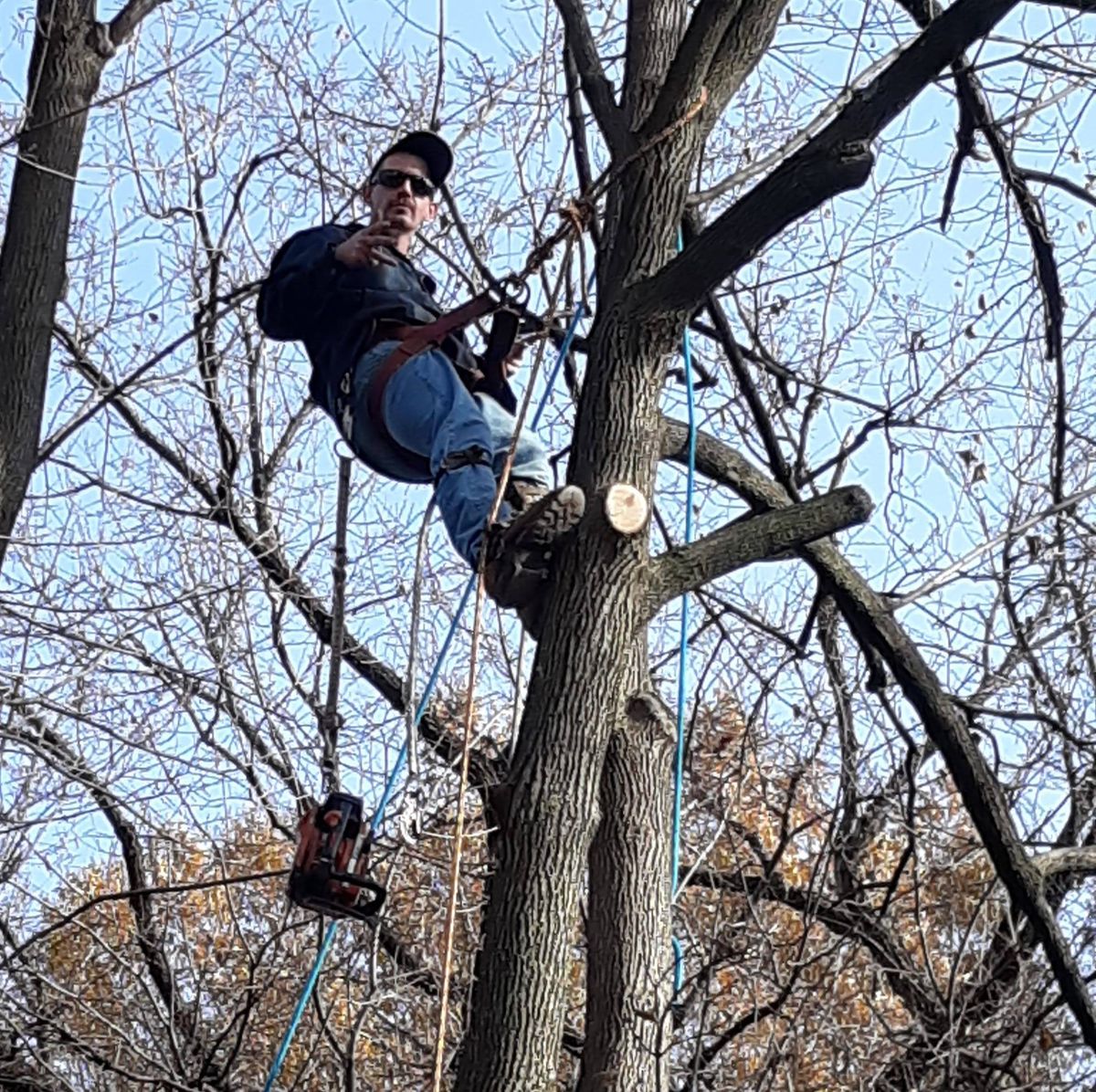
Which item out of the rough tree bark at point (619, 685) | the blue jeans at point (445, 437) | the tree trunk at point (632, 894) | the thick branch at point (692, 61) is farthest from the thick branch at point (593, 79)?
the tree trunk at point (632, 894)

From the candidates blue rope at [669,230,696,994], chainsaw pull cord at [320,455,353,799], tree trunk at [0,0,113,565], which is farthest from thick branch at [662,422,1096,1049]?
tree trunk at [0,0,113,565]

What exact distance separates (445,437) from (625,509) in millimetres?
584

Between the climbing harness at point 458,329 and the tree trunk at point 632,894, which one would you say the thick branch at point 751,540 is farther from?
the climbing harness at point 458,329

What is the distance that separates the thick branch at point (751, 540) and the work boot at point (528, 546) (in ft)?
0.68

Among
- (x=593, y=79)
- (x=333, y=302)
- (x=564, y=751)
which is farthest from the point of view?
(x=593, y=79)

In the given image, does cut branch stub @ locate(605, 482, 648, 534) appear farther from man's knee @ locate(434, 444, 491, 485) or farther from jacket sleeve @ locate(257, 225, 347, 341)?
jacket sleeve @ locate(257, 225, 347, 341)

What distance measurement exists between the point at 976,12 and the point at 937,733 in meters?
1.55

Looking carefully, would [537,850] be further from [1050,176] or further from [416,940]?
[416,940]

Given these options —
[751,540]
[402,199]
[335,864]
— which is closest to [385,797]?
[335,864]

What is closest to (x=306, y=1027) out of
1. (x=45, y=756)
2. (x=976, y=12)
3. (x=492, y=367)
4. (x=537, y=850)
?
(x=45, y=756)

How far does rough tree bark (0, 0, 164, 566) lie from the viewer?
304cm

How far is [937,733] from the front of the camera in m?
3.40

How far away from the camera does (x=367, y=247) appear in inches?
140

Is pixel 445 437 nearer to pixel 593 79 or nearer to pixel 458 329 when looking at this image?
pixel 458 329
